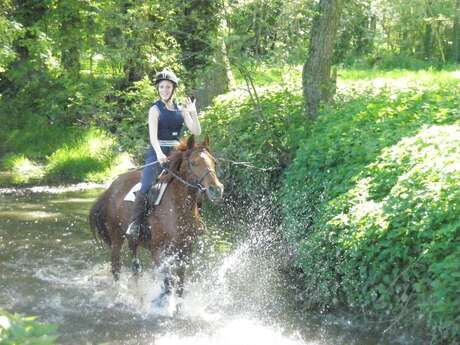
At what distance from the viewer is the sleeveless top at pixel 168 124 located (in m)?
8.98

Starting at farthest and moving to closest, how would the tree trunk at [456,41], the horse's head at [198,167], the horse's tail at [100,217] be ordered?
the tree trunk at [456,41] → the horse's tail at [100,217] → the horse's head at [198,167]

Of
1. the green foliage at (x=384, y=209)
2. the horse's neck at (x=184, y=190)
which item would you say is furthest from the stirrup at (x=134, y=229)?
the green foliage at (x=384, y=209)

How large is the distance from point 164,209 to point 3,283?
2878 mm

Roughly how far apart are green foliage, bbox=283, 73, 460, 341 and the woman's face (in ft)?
8.42

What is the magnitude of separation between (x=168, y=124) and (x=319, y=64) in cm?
468

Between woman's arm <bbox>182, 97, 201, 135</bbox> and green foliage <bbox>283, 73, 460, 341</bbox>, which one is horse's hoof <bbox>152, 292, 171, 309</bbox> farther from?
woman's arm <bbox>182, 97, 201, 135</bbox>

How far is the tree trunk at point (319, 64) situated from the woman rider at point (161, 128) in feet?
13.4

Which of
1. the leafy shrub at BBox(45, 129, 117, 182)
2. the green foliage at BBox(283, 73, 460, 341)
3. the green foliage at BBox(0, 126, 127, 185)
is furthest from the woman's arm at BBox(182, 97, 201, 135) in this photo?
the leafy shrub at BBox(45, 129, 117, 182)

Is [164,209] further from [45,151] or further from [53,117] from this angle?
[53,117]

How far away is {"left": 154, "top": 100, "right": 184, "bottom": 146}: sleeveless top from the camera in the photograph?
8.98 meters

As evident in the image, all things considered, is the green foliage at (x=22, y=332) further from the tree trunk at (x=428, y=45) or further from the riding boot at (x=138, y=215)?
the tree trunk at (x=428, y=45)

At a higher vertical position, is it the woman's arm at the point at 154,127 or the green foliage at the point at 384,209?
the woman's arm at the point at 154,127

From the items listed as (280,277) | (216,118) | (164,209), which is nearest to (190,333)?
(164,209)

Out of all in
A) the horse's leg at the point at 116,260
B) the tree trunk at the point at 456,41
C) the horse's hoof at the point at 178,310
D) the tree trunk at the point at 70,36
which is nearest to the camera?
the horse's hoof at the point at 178,310
